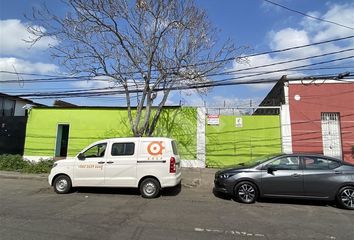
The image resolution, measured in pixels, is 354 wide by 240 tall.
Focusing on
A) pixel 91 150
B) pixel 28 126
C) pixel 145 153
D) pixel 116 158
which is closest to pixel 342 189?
pixel 145 153

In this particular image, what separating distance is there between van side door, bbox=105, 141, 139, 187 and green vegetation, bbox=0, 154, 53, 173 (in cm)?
697

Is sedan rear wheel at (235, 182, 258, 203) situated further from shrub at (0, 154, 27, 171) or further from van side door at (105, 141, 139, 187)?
shrub at (0, 154, 27, 171)

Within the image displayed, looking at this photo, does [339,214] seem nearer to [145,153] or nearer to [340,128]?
[145,153]

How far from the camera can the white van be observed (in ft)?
34.7

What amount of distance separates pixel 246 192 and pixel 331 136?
367 inches

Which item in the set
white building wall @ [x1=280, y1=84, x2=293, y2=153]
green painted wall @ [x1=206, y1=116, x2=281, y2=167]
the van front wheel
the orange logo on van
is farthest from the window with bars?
white building wall @ [x1=280, y1=84, x2=293, y2=153]

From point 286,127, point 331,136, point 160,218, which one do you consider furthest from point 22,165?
point 331,136

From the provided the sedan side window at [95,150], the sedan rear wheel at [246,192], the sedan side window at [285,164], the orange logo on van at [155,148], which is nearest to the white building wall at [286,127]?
the sedan side window at [285,164]

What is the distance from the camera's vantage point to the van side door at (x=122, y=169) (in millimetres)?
10680

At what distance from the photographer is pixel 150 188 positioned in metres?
10.6

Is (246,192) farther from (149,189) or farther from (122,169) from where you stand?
(122,169)

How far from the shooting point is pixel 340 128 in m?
16.9

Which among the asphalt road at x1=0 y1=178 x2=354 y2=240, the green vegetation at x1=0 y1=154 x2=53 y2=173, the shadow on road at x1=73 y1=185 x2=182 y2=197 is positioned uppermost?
the green vegetation at x1=0 y1=154 x2=53 y2=173

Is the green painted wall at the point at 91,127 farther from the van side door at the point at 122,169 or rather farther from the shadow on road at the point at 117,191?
the van side door at the point at 122,169
